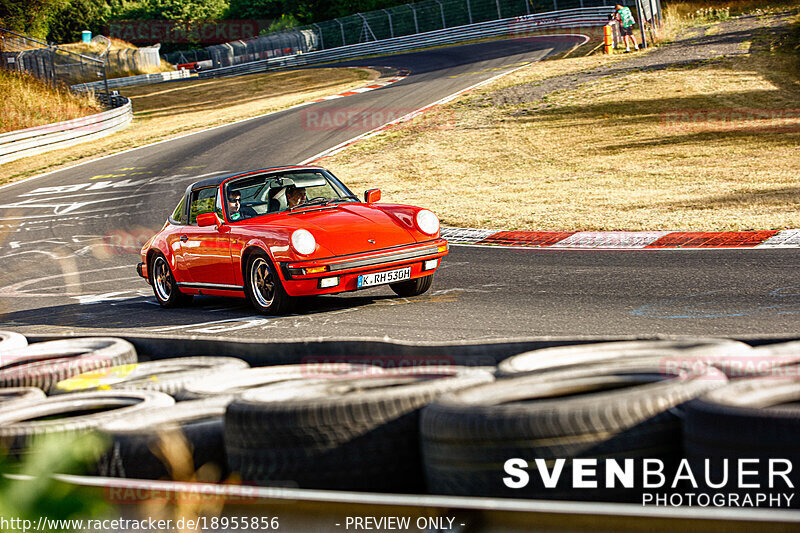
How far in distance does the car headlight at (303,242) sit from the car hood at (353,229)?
8 centimetres

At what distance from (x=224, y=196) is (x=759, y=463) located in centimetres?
730

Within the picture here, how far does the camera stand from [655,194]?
14203 millimetres

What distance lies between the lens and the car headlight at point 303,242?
26.1 feet

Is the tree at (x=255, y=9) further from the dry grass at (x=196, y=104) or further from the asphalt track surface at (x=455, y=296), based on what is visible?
the asphalt track surface at (x=455, y=296)

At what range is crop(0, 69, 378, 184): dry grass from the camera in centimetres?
2859

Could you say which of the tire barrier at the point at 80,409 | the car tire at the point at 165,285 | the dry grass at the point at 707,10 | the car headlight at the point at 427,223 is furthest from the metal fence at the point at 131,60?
the tire barrier at the point at 80,409

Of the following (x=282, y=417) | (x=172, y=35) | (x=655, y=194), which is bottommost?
(x=655, y=194)

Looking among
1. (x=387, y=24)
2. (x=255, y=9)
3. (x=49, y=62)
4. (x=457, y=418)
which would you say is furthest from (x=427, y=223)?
(x=255, y=9)

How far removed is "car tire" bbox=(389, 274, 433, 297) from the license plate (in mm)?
456

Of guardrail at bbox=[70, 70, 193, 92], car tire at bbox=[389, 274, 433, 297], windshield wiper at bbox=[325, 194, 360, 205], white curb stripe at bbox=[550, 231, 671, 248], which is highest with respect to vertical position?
guardrail at bbox=[70, 70, 193, 92]

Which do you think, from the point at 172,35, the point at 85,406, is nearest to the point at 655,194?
the point at 85,406

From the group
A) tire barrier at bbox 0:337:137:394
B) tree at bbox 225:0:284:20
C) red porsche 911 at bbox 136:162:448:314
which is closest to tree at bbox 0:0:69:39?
tree at bbox 225:0:284:20

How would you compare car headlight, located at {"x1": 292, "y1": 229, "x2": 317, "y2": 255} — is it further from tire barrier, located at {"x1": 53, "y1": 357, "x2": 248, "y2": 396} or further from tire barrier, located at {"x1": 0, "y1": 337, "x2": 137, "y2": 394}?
tire barrier, located at {"x1": 53, "y1": 357, "x2": 248, "y2": 396}

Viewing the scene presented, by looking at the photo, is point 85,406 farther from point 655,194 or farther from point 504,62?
point 504,62
